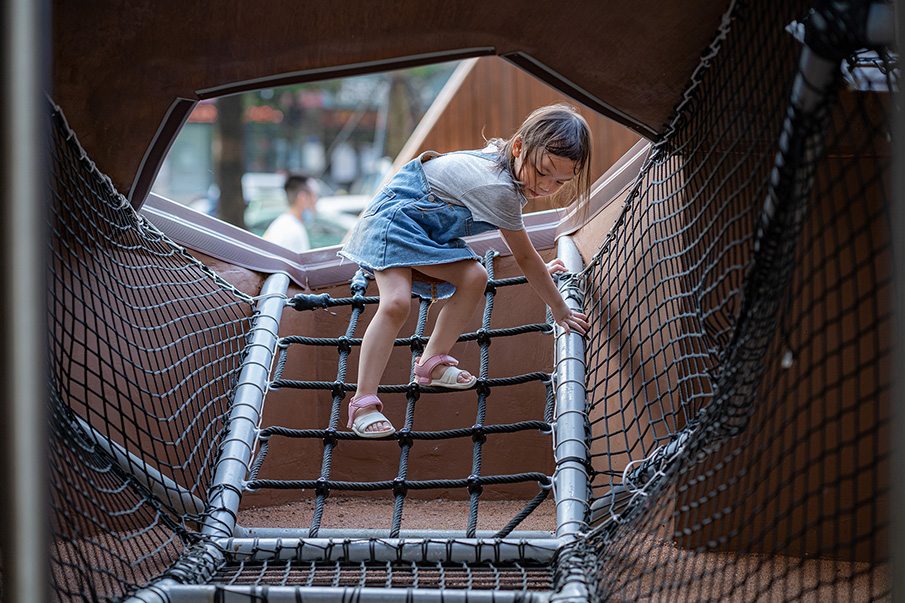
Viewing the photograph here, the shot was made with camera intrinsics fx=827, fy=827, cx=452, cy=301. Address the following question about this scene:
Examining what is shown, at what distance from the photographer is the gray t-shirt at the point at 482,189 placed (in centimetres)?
214

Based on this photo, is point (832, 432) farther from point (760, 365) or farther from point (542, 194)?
point (542, 194)

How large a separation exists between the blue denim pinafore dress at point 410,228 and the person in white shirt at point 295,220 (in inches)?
103

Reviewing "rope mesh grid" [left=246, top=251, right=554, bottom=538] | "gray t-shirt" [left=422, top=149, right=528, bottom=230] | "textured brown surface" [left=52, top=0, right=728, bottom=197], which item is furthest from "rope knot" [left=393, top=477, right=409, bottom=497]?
"textured brown surface" [left=52, top=0, right=728, bottom=197]

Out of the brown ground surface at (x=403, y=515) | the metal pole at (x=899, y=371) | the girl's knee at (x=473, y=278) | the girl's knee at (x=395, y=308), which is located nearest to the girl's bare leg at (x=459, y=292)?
Result: the girl's knee at (x=473, y=278)

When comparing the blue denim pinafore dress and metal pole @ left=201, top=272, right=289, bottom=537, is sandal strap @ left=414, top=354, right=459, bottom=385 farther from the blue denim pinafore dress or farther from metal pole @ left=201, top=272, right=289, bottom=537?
metal pole @ left=201, top=272, right=289, bottom=537

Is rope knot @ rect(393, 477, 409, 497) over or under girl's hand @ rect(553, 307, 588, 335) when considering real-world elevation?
under

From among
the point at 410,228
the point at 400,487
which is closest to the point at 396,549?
the point at 400,487

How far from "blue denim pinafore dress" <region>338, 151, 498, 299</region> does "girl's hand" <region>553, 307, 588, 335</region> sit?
281 millimetres

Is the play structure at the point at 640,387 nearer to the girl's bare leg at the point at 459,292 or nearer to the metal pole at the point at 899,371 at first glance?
the girl's bare leg at the point at 459,292

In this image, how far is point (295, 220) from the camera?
17.8ft

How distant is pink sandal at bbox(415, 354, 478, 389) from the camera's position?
7.49 feet

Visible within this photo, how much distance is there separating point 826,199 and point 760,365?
693 mm

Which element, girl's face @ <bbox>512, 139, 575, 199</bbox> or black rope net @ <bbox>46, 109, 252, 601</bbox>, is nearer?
black rope net @ <bbox>46, 109, 252, 601</bbox>

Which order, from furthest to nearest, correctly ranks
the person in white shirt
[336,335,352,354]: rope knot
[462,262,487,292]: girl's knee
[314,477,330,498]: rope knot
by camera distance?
the person in white shirt → [336,335,352,354]: rope knot → [462,262,487,292]: girl's knee → [314,477,330,498]: rope knot
